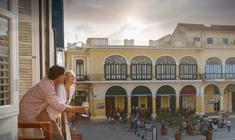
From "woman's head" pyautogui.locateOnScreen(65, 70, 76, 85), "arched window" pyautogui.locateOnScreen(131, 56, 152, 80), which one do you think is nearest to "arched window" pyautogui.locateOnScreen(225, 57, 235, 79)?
"arched window" pyautogui.locateOnScreen(131, 56, 152, 80)

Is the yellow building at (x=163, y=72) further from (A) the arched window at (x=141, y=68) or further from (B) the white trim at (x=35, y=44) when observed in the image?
(B) the white trim at (x=35, y=44)

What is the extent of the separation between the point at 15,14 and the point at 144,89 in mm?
6820

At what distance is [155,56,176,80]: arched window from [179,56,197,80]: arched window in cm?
17

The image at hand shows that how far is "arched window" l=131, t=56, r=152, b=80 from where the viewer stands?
7.25 metres

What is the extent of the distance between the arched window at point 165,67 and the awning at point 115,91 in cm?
73

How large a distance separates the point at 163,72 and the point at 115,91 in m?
1.00

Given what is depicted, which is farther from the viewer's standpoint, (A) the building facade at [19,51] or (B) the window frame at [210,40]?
(B) the window frame at [210,40]

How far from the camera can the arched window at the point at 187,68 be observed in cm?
746

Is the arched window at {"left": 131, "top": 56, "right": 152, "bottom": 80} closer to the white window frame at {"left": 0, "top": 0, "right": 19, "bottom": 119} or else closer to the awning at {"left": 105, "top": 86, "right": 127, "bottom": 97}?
the awning at {"left": 105, "top": 86, "right": 127, "bottom": 97}

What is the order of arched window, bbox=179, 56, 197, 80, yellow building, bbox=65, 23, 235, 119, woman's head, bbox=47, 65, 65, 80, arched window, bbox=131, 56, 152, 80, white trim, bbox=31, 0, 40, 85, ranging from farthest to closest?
arched window, bbox=179, 56, 197, 80, arched window, bbox=131, 56, 152, 80, yellow building, bbox=65, 23, 235, 119, white trim, bbox=31, 0, 40, 85, woman's head, bbox=47, 65, 65, 80

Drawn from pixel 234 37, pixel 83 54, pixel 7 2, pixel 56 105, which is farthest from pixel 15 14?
pixel 234 37

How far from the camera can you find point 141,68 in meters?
7.34

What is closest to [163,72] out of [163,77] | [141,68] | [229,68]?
[163,77]

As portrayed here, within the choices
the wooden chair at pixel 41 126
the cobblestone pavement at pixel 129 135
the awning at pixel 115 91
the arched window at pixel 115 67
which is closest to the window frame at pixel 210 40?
the arched window at pixel 115 67
